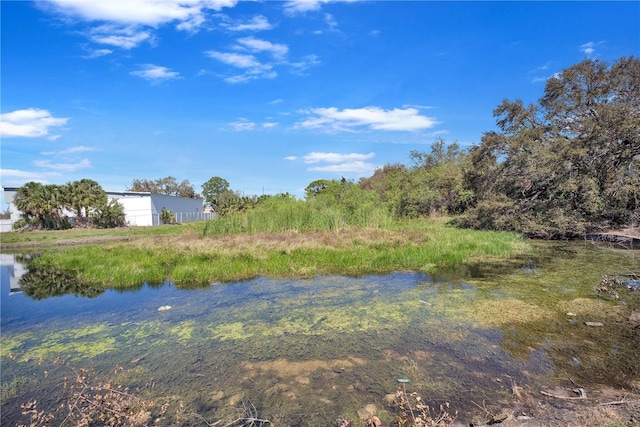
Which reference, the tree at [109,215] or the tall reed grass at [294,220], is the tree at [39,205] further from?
the tall reed grass at [294,220]

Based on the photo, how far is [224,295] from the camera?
725cm

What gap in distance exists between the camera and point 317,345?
4.50 m

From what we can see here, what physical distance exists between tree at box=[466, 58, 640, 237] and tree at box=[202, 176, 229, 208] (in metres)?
50.4

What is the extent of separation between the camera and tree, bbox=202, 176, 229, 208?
60.7m

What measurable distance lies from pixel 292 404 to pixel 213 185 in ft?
201

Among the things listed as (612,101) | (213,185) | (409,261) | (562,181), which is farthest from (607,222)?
(213,185)

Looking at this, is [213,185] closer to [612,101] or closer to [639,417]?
[612,101]

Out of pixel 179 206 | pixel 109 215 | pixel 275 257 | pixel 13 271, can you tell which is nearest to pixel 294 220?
pixel 275 257

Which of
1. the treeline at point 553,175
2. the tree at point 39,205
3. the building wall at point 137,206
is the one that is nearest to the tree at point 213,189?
the building wall at point 137,206

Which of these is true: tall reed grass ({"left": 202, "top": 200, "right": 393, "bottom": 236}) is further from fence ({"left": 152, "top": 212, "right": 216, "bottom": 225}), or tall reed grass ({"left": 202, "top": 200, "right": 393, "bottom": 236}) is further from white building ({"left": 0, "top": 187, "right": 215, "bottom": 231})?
fence ({"left": 152, "top": 212, "right": 216, "bottom": 225})

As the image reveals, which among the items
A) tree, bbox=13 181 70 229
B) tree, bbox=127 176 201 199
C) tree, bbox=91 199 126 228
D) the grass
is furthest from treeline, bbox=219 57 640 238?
tree, bbox=127 176 201 199

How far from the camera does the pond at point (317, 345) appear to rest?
332 centimetres

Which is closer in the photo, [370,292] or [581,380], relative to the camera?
[581,380]

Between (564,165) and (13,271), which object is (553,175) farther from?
(13,271)
